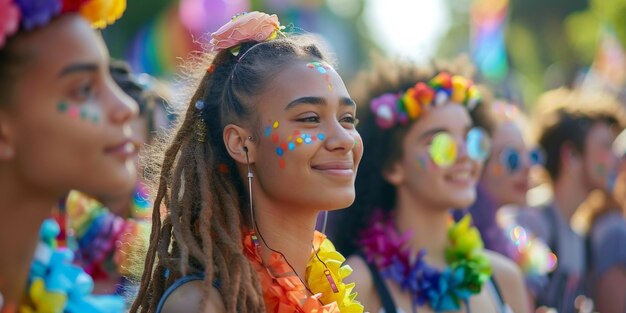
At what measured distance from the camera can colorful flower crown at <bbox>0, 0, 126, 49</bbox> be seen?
266 centimetres

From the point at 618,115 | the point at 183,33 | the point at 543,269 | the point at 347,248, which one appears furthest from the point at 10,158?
the point at 183,33

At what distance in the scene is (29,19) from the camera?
2.71 metres

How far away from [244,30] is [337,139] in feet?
1.74

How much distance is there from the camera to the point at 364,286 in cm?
493

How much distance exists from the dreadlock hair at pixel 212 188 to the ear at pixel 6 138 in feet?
2.36

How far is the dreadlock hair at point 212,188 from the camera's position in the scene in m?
3.29

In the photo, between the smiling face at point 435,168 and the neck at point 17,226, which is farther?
the smiling face at point 435,168

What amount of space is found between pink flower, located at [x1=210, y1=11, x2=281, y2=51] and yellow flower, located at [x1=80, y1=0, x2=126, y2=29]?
743mm

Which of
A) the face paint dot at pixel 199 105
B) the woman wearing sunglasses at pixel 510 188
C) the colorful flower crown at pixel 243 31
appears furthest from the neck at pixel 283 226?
the woman wearing sunglasses at pixel 510 188

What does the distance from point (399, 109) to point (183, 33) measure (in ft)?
44.6

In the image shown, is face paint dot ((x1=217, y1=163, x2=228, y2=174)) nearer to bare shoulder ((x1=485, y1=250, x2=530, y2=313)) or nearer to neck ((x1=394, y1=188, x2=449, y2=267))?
neck ((x1=394, y1=188, x2=449, y2=267))

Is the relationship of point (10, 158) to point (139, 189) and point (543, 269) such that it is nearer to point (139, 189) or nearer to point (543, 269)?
point (139, 189)

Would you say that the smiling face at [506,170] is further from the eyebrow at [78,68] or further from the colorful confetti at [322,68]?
the eyebrow at [78,68]

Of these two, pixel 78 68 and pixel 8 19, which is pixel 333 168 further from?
pixel 8 19
